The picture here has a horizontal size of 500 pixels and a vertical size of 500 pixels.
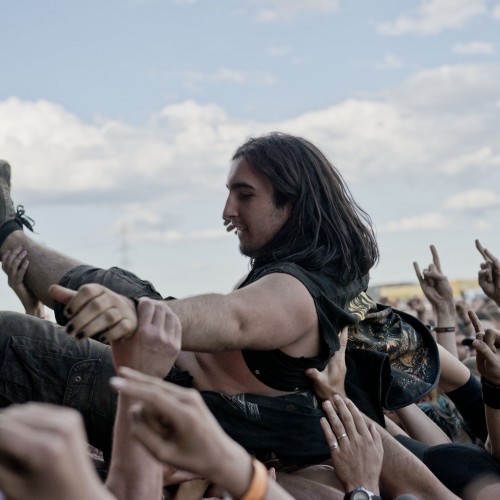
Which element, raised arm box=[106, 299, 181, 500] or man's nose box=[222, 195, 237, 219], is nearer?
raised arm box=[106, 299, 181, 500]

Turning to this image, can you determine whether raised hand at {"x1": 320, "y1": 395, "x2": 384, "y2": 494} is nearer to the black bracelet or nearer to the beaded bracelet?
the black bracelet

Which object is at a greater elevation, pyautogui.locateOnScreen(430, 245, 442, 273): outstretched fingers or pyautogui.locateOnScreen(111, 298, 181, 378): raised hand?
pyautogui.locateOnScreen(111, 298, 181, 378): raised hand

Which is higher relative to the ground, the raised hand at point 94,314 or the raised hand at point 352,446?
the raised hand at point 94,314

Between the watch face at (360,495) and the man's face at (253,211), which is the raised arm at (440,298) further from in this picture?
the watch face at (360,495)

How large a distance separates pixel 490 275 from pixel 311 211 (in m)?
1.87

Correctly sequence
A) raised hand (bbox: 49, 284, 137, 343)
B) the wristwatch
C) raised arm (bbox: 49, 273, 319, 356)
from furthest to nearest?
the wristwatch
raised arm (bbox: 49, 273, 319, 356)
raised hand (bbox: 49, 284, 137, 343)

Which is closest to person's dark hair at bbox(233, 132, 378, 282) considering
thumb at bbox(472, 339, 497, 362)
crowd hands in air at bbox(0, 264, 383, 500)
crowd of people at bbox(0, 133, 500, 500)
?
crowd of people at bbox(0, 133, 500, 500)

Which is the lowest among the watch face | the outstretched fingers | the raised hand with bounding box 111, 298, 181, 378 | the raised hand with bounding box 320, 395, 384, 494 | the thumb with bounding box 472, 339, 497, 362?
the watch face

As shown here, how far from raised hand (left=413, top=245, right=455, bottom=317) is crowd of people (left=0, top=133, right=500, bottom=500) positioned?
1.05m

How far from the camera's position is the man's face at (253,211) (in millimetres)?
3473

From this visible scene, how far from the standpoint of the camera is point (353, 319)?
331 cm

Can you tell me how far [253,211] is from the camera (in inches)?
137

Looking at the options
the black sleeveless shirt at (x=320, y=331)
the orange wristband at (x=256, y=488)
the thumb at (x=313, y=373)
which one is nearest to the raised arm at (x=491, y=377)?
the black sleeveless shirt at (x=320, y=331)

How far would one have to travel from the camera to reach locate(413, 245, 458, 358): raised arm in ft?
16.5
